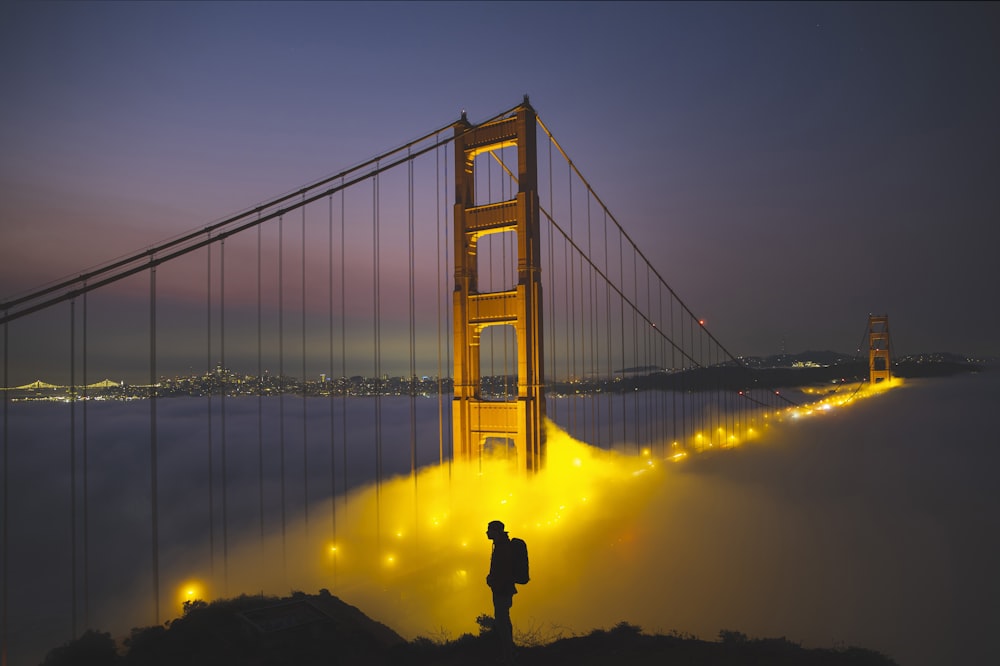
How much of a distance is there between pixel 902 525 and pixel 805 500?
5.95 metres

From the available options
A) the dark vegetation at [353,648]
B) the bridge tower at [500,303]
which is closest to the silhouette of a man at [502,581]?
the dark vegetation at [353,648]

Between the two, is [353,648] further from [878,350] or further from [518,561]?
[878,350]

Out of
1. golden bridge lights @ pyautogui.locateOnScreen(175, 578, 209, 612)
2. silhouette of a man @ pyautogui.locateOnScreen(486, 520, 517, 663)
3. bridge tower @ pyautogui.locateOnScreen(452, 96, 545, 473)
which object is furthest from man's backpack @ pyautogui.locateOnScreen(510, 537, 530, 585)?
bridge tower @ pyautogui.locateOnScreen(452, 96, 545, 473)

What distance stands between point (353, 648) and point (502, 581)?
283cm

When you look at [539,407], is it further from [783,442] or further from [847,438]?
[847,438]

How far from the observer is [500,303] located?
1709cm

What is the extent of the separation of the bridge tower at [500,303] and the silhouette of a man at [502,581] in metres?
9.48

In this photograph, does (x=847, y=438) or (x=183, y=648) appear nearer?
(x=183, y=648)

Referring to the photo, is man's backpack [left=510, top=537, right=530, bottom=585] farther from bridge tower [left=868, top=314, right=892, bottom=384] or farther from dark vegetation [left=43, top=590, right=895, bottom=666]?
bridge tower [left=868, top=314, right=892, bottom=384]

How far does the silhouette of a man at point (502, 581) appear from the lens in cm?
647

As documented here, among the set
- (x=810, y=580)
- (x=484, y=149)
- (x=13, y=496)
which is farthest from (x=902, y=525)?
(x=13, y=496)

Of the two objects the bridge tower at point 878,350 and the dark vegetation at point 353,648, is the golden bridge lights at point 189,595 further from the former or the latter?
the bridge tower at point 878,350

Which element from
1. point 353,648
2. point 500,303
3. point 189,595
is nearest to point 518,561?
point 353,648

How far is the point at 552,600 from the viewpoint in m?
13.6
